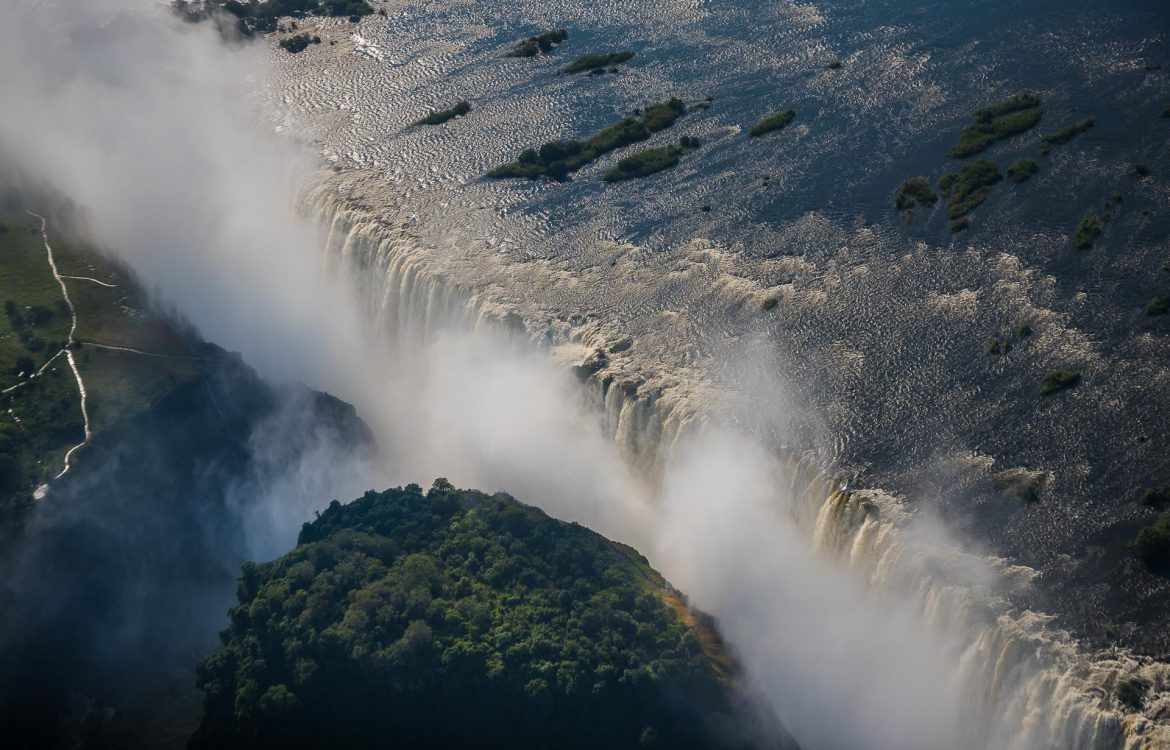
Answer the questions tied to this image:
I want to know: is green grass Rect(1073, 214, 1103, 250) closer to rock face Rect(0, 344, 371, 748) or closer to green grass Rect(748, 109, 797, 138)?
green grass Rect(748, 109, 797, 138)

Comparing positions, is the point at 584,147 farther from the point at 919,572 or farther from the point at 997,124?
the point at 919,572

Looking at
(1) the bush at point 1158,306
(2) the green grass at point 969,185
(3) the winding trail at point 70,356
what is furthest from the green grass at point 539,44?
(1) the bush at point 1158,306

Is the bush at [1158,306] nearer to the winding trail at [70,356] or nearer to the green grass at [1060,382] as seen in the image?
the green grass at [1060,382]

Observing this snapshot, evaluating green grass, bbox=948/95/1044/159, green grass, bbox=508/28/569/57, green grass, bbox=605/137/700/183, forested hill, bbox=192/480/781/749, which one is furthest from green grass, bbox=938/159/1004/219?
green grass, bbox=508/28/569/57

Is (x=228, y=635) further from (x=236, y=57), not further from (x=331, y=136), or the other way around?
(x=236, y=57)

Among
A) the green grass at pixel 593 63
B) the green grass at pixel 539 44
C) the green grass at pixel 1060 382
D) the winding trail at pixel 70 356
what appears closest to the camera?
the green grass at pixel 1060 382

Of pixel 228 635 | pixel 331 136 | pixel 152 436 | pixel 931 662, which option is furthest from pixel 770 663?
pixel 331 136

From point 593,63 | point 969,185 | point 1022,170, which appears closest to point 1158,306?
point 1022,170
